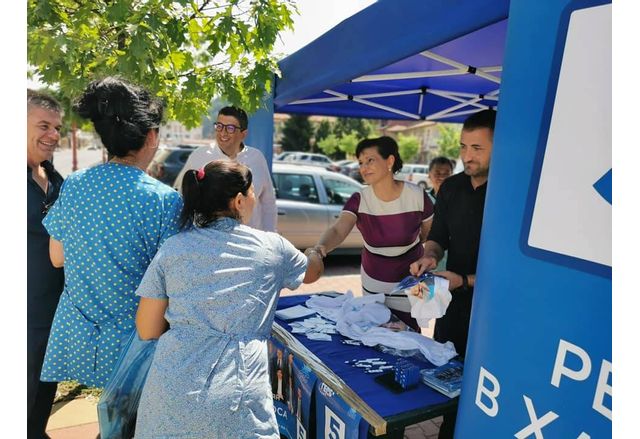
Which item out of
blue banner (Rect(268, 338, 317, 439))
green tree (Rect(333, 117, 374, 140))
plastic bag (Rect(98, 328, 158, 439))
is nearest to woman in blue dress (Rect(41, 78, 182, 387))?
plastic bag (Rect(98, 328, 158, 439))

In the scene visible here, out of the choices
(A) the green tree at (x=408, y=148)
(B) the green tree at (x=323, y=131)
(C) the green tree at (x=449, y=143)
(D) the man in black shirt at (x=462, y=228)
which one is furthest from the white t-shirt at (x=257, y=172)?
(B) the green tree at (x=323, y=131)

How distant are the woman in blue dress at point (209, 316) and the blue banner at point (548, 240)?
721mm

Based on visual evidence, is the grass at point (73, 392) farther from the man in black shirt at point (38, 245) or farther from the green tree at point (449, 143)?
the green tree at point (449, 143)

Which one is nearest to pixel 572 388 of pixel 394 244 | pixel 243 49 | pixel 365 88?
pixel 394 244

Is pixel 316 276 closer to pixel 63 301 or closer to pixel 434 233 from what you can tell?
pixel 434 233

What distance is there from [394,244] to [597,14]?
5.53 ft

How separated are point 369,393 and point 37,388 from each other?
1.61m

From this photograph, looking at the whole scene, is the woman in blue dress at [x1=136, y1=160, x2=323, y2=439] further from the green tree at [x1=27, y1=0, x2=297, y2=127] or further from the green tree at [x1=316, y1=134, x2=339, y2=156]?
the green tree at [x1=316, y1=134, x2=339, y2=156]

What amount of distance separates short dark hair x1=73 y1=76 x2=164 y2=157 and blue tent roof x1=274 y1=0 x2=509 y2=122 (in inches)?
48.4

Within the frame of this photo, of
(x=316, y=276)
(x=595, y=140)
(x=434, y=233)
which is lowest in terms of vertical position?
(x=316, y=276)

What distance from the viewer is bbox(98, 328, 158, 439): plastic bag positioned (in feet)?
4.97

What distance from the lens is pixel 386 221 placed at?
8.23ft

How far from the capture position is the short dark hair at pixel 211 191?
1406 mm

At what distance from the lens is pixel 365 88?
4086 millimetres
